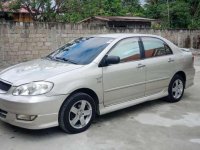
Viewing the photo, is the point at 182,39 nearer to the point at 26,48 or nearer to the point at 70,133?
the point at 26,48

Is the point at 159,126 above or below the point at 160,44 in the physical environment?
below

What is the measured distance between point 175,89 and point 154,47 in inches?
43.5

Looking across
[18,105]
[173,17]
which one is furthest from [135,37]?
[173,17]

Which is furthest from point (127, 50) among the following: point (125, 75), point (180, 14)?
point (180, 14)

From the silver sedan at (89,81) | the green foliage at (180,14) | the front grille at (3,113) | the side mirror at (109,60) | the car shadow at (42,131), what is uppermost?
the green foliage at (180,14)

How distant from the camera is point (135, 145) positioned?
4543 mm

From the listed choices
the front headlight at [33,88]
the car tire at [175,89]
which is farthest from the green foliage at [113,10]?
the front headlight at [33,88]

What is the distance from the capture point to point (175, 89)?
6.93m

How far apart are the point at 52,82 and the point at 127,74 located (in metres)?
1.55

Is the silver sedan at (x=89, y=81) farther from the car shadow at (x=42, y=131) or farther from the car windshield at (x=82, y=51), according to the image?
the car shadow at (x=42, y=131)

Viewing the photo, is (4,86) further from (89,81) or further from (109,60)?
(109,60)

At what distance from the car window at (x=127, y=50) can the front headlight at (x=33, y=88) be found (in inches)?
55.4

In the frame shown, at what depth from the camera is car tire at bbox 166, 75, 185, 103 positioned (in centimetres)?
681

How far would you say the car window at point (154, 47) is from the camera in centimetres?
629
